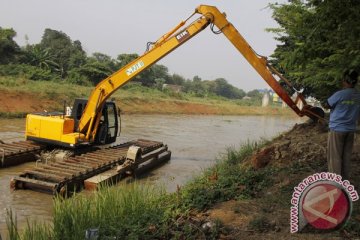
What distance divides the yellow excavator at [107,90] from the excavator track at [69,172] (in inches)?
30.7

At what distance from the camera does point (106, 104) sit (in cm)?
1259

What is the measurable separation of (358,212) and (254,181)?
206cm

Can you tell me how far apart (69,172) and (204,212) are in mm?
4599

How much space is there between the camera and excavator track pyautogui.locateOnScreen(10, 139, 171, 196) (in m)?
8.63

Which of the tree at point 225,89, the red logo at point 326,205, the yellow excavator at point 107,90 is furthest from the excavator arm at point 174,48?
the tree at point 225,89

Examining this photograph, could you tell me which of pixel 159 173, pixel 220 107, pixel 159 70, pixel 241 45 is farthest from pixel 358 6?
pixel 159 70

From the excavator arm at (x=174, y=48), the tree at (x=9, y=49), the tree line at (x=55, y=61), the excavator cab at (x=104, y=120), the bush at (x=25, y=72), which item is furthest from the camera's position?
the tree at (x=9, y=49)

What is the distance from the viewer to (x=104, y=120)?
41.6 feet

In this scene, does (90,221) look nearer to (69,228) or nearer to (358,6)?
(69,228)

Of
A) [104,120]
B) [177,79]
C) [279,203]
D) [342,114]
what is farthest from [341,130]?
[177,79]
